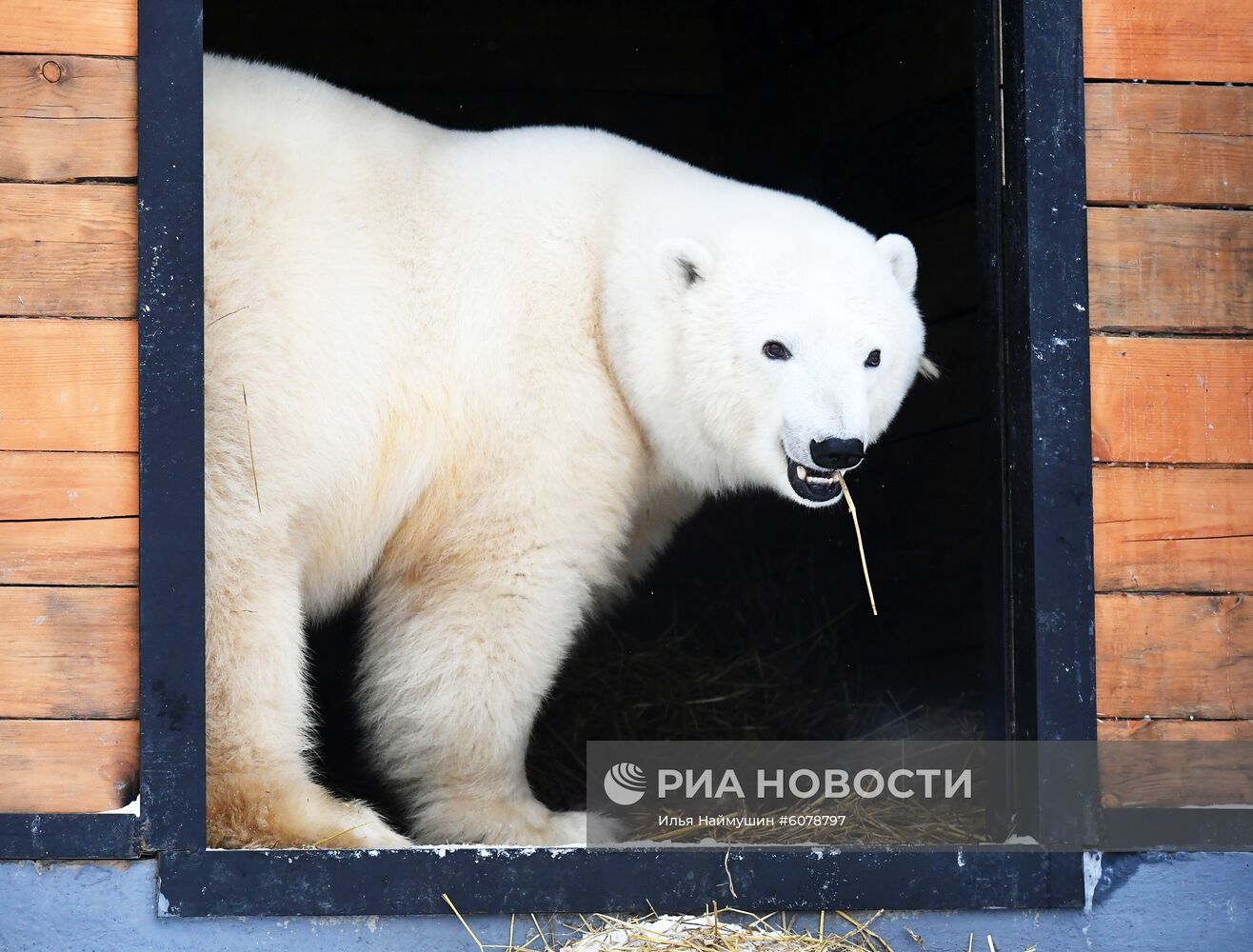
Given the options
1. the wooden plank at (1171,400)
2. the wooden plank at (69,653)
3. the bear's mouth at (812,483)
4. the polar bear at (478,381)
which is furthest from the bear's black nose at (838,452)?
the wooden plank at (69,653)

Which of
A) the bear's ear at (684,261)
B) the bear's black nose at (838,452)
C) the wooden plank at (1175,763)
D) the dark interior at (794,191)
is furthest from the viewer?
the dark interior at (794,191)

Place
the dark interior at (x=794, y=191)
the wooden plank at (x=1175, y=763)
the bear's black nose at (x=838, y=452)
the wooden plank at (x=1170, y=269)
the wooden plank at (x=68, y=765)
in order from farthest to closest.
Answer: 1. the dark interior at (x=794, y=191)
2. the bear's black nose at (x=838, y=452)
3. the wooden plank at (x=1170, y=269)
4. the wooden plank at (x=1175, y=763)
5. the wooden plank at (x=68, y=765)

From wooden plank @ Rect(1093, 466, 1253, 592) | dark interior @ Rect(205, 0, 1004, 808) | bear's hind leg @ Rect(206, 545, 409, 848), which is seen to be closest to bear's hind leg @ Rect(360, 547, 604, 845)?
bear's hind leg @ Rect(206, 545, 409, 848)

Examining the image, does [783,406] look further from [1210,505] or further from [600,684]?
[600,684]

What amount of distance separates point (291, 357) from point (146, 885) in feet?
3.99

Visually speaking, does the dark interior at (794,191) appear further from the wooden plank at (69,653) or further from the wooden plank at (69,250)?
the wooden plank at (69,250)

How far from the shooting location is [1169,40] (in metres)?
3.22

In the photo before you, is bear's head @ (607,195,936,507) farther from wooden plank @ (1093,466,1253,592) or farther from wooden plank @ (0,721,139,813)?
wooden plank @ (0,721,139,813)

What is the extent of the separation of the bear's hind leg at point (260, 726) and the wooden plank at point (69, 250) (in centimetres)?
70

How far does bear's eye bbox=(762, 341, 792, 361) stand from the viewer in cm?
361

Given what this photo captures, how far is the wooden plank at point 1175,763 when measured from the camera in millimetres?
3043

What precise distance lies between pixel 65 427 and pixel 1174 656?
2217 millimetres

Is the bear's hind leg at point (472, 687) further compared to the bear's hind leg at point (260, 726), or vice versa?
the bear's hind leg at point (472, 687)

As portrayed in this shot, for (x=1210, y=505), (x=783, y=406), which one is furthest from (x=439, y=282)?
(x=1210, y=505)
